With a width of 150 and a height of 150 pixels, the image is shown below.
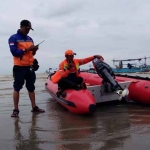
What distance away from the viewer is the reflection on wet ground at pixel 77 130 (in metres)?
3.29

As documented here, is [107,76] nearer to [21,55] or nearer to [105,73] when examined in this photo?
[105,73]

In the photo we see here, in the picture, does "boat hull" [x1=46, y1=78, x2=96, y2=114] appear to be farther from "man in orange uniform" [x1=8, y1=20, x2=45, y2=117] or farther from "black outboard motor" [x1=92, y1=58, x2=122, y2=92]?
"man in orange uniform" [x1=8, y1=20, x2=45, y2=117]

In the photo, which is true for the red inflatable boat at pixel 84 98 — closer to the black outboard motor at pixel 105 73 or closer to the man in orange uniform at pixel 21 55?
the black outboard motor at pixel 105 73

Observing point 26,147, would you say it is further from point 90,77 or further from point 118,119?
point 90,77

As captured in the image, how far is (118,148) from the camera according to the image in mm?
3086

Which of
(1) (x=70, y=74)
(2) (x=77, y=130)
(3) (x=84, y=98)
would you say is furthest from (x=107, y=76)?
(2) (x=77, y=130)

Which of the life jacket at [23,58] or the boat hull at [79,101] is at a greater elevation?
the life jacket at [23,58]

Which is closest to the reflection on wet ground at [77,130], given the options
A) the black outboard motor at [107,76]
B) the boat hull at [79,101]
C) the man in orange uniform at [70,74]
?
the boat hull at [79,101]

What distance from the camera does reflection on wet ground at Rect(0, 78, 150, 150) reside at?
3289mm

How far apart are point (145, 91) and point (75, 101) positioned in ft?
6.16

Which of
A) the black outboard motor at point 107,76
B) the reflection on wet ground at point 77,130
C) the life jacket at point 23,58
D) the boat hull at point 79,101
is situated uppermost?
the life jacket at point 23,58

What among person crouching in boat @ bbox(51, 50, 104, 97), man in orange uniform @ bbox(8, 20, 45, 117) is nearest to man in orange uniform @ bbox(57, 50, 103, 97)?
person crouching in boat @ bbox(51, 50, 104, 97)

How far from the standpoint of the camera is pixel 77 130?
404 centimetres

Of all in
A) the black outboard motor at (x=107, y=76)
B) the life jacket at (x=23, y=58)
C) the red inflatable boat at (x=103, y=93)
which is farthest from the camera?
the black outboard motor at (x=107, y=76)
